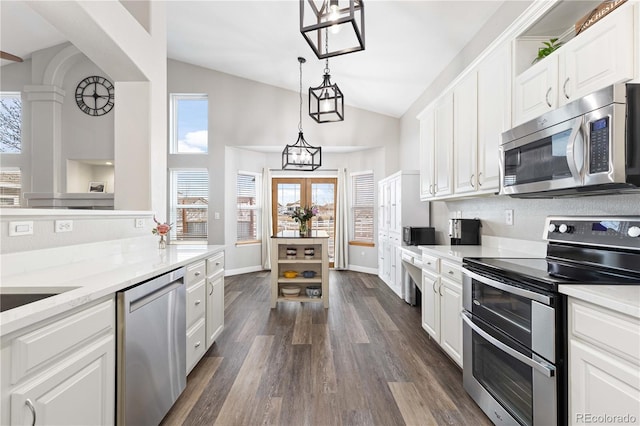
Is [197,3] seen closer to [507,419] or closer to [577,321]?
[577,321]

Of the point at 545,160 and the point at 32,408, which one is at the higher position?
the point at 545,160

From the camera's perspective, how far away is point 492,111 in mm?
2246

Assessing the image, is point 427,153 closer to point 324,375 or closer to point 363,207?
point 324,375

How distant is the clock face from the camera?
5352 mm

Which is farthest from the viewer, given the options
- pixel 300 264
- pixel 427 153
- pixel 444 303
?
pixel 300 264

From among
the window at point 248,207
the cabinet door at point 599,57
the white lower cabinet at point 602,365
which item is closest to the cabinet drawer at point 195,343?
the white lower cabinet at point 602,365

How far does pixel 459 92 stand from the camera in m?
2.70

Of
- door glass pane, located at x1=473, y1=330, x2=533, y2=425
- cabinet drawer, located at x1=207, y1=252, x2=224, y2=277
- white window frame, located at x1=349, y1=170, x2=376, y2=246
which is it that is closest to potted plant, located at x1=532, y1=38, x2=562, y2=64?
door glass pane, located at x1=473, y1=330, x2=533, y2=425

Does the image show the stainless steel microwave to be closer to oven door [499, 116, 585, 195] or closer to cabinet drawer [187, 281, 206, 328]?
oven door [499, 116, 585, 195]

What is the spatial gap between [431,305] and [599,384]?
1.53 metres

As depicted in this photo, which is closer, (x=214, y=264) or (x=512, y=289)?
(x=512, y=289)

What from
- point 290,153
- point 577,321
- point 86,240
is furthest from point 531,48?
Answer: point 86,240

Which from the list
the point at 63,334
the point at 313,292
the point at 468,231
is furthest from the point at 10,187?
the point at 468,231

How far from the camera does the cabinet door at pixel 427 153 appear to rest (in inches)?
130
